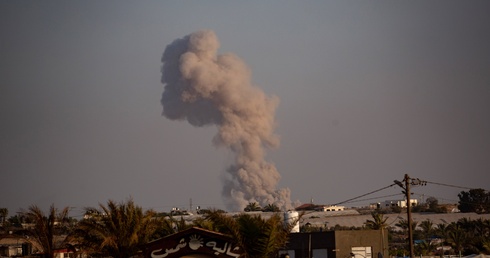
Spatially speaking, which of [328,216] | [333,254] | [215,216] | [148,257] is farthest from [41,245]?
[328,216]

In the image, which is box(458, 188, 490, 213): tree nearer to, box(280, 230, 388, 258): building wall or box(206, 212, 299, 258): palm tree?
box(280, 230, 388, 258): building wall

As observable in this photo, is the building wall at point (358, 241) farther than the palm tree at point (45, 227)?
Yes

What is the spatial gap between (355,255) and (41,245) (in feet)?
84.0

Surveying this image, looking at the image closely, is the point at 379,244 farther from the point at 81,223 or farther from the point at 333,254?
the point at 81,223

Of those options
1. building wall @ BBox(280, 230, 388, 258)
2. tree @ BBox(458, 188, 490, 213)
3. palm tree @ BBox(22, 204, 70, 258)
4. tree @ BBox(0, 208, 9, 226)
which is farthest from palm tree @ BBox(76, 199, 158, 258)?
tree @ BBox(458, 188, 490, 213)

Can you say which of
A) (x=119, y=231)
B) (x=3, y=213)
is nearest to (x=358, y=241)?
(x=119, y=231)

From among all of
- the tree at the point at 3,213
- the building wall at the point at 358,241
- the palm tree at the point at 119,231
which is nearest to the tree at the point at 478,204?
the tree at the point at 3,213

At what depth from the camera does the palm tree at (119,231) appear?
3984 centimetres

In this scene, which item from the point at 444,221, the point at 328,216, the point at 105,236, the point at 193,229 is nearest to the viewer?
the point at 193,229

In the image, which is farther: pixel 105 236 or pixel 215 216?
pixel 105 236

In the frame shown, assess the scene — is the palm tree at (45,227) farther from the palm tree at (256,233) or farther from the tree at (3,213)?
the tree at (3,213)

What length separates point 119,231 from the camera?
39938 mm

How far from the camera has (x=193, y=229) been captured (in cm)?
3497

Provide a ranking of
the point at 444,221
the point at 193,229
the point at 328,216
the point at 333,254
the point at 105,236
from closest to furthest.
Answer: the point at 193,229 < the point at 105,236 < the point at 333,254 < the point at 444,221 < the point at 328,216
